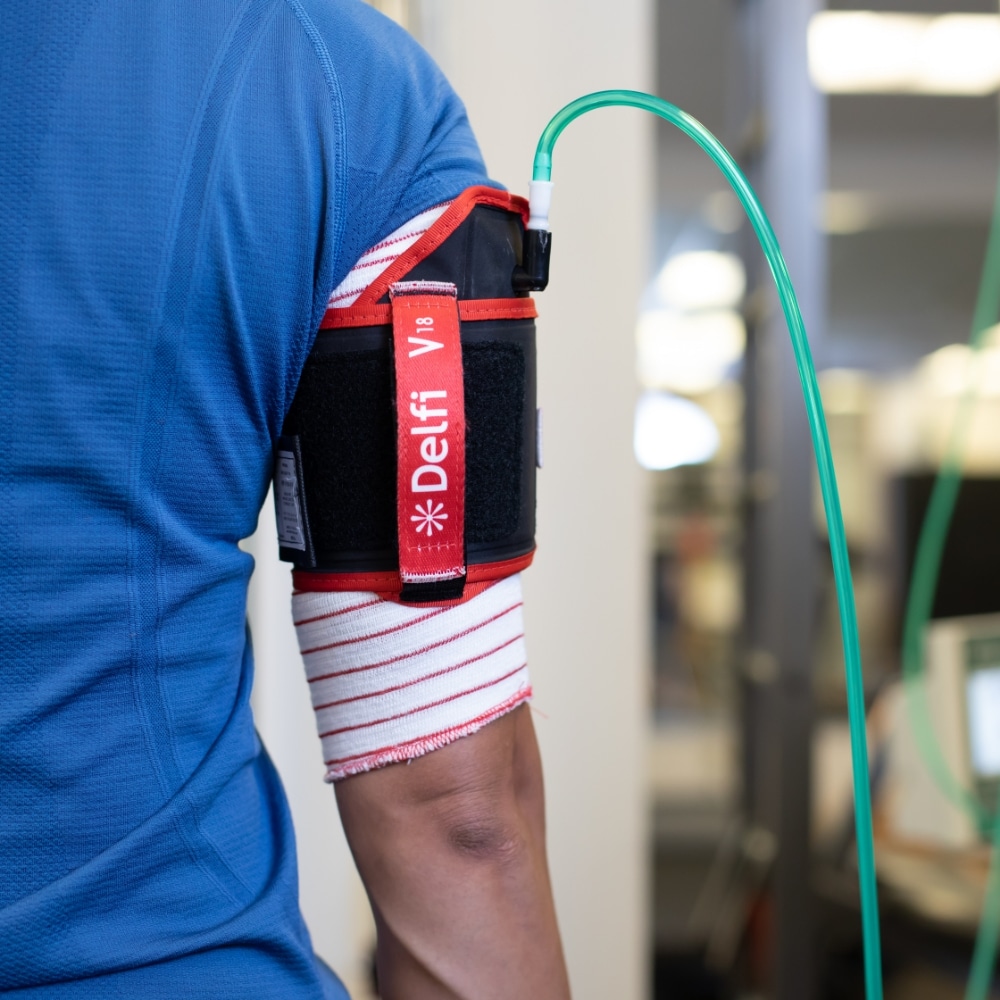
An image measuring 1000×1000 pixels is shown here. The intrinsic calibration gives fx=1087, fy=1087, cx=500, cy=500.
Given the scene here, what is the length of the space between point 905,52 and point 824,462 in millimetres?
2623

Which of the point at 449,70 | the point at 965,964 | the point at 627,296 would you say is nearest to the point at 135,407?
the point at 449,70

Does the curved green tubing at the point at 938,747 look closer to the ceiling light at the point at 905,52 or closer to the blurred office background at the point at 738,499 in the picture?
the blurred office background at the point at 738,499

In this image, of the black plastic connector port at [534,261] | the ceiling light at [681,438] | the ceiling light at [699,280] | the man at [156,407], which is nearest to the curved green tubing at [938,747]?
the black plastic connector port at [534,261]

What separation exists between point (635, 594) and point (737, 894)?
117 centimetres

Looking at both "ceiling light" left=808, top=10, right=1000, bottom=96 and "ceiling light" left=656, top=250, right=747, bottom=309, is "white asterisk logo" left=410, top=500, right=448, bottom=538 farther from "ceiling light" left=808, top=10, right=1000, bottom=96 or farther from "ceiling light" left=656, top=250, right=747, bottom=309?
"ceiling light" left=656, top=250, right=747, bottom=309

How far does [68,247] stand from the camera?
0.47m

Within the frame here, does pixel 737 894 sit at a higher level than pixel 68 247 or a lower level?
lower

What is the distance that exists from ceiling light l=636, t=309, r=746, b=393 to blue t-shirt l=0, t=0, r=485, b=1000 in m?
3.13

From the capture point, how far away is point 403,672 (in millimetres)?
557

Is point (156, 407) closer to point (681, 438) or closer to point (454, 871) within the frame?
point (454, 871)

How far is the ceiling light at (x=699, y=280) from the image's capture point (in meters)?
3.95

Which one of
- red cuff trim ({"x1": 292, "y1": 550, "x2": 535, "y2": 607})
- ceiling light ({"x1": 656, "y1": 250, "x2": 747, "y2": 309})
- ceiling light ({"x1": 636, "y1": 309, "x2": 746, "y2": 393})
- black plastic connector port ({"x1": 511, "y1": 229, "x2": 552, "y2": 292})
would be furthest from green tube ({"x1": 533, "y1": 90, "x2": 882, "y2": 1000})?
ceiling light ({"x1": 656, "y1": 250, "x2": 747, "y2": 309})

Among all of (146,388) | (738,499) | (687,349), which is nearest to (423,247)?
(146,388)

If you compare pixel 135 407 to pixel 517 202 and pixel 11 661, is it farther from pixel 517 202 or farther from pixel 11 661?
pixel 517 202
